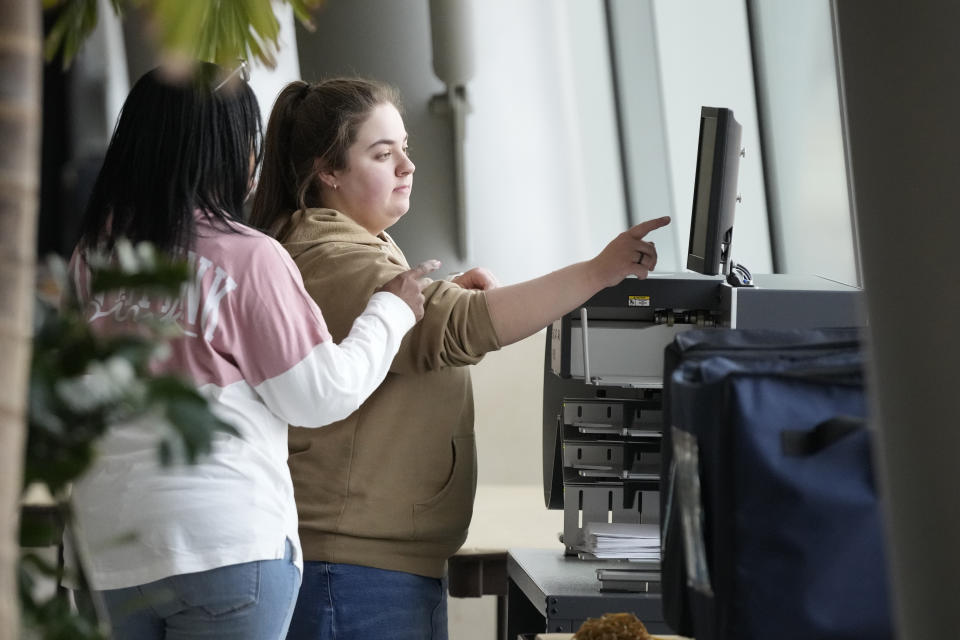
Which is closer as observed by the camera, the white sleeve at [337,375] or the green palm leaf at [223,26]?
the green palm leaf at [223,26]

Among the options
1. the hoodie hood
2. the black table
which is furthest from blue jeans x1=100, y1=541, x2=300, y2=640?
the hoodie hood

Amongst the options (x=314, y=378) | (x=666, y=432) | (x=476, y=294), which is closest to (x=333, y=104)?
(x=476, y=294)

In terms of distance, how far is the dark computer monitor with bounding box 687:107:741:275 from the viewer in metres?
1.80

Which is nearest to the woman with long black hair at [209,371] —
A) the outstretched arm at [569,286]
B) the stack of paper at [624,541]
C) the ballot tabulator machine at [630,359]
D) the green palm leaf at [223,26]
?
the green palm leaf at [223,26]

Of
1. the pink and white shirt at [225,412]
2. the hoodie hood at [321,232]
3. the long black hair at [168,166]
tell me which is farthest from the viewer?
the hoodie hood at [321,232]

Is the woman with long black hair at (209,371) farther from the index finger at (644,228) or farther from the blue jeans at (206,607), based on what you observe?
the index finger at (644,228)

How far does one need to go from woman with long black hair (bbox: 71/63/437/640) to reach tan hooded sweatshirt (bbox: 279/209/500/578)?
0.94ft

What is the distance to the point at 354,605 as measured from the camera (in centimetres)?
189

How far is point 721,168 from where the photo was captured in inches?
70.9

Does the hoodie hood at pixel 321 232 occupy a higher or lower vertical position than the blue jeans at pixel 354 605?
higher

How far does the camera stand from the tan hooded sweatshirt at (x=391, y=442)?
192 centimetres

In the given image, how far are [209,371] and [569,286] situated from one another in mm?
696

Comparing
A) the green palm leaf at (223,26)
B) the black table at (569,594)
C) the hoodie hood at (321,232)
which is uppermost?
the green palm leaf at (223,26)

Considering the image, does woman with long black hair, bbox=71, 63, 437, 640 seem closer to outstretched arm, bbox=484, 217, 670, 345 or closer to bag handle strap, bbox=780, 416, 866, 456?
outstretched arm, bbox=484, 217, 670, 345
